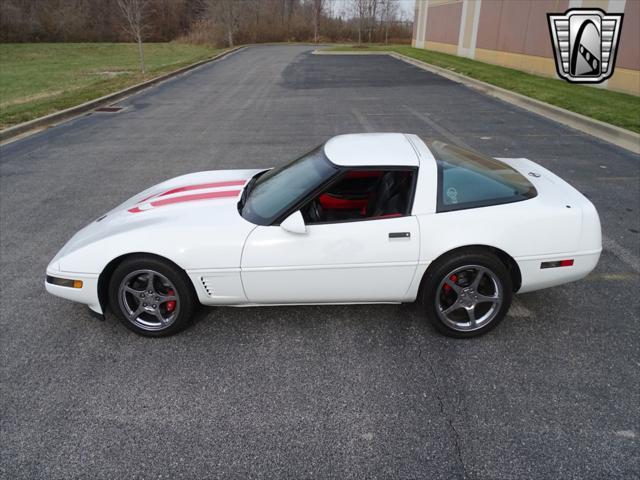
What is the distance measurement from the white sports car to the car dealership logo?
45.4ft

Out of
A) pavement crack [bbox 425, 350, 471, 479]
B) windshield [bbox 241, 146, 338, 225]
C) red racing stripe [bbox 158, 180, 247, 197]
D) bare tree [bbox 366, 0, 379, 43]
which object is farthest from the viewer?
bare tree [bbox 366, 0, 379, 43]

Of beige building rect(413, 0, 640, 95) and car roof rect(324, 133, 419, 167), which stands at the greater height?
beige building rect(413, 0, 640, 95)

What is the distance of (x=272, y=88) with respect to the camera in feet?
56.5

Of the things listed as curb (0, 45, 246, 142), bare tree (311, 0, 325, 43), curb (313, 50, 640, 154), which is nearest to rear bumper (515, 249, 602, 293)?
curb (313, 50, 640, 154)

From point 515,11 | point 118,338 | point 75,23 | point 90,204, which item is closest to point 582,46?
point 515,11

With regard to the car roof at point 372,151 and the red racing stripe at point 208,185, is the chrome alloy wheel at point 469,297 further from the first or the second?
the red racing stripe at point 208,185

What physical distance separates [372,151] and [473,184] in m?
0.76

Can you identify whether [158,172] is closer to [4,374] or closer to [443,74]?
[4,374]

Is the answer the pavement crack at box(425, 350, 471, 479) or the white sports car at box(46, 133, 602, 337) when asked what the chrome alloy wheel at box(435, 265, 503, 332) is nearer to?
the white sports car at box(46, 133, 602, 337)

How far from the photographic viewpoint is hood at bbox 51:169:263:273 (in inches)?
128

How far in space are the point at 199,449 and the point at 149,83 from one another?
17.3m

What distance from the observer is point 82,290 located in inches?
132

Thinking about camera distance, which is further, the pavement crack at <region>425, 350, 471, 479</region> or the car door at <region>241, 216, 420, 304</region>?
the car door at <region>241, 216, 420, 304</region>

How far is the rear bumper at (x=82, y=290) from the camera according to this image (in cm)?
332
